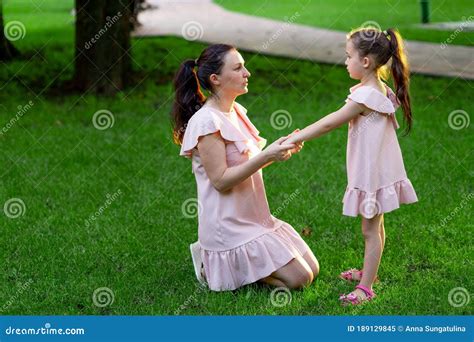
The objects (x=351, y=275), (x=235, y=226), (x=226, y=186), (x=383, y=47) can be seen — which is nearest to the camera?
(x=383, y=47)

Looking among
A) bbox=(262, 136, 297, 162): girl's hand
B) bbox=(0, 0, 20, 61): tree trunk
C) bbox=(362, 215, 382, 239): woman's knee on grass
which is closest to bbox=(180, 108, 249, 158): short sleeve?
bbox=(262, 136, 297, 162): girl's hand

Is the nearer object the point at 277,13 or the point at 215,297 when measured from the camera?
the point at 215,297

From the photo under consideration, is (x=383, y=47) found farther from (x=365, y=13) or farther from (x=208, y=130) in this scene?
(x=365, y=13)

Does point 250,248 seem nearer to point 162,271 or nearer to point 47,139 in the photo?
point 162,271

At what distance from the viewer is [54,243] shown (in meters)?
5.72

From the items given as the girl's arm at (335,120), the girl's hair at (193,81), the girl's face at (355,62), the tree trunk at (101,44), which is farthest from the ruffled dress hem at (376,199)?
the tree trunk at (101,44)

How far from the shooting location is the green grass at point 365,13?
14664 millimetres

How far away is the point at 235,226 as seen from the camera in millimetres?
4750

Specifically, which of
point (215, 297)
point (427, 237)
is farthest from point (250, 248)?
point (427, 237)

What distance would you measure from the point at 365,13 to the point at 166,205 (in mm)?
11117

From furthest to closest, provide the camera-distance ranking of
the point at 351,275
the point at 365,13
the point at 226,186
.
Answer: the point at 365,13, the point at 351,275, the point at 226,186

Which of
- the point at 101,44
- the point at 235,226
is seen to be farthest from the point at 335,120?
the point at 101,44

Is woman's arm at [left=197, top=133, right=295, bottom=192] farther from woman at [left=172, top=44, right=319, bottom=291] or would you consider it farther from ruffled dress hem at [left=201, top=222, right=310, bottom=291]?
ruffled dress hem at [left=201, top=222, right=310, bottom=291]

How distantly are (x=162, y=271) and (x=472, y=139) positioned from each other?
4103 mm
